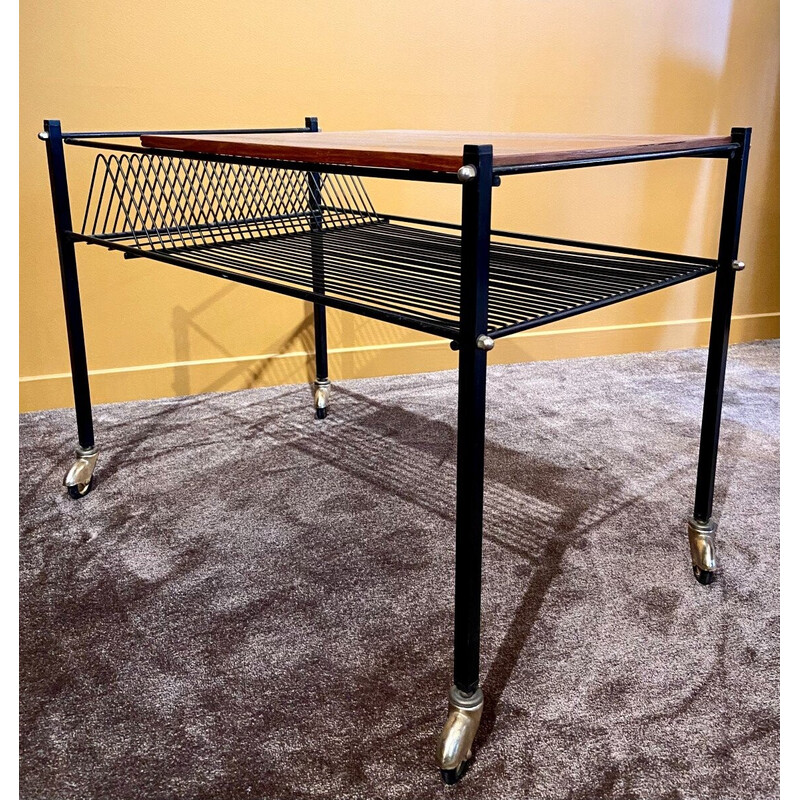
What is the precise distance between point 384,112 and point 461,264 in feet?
5.14

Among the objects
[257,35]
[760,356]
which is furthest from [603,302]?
[760,356]

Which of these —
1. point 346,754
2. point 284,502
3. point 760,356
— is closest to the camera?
point 346,754

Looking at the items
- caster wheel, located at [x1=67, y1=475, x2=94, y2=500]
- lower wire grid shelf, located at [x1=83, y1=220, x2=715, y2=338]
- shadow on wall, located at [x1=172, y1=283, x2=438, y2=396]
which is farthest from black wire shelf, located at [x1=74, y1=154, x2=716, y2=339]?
caster wheel, located at [x1=67, y1=475, x2=94, y2=500]

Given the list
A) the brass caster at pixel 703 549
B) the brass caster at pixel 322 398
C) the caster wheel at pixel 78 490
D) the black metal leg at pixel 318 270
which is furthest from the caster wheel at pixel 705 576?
the caster wheel at pixel 78 490

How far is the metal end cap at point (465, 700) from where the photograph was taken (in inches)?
41.2

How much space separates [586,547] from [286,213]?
41.4 inches

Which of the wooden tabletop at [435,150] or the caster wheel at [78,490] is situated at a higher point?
the wooden tabletop at [435,150]

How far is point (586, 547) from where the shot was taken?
1552 mm

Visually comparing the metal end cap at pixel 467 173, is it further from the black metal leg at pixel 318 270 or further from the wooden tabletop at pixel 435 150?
the black metal leg at pixel 318 270

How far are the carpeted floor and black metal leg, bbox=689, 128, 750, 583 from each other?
0.06m

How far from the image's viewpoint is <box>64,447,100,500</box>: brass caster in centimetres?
174

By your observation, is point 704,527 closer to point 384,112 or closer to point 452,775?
point 452,775

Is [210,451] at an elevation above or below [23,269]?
below

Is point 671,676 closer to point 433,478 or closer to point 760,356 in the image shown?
point 433,478
